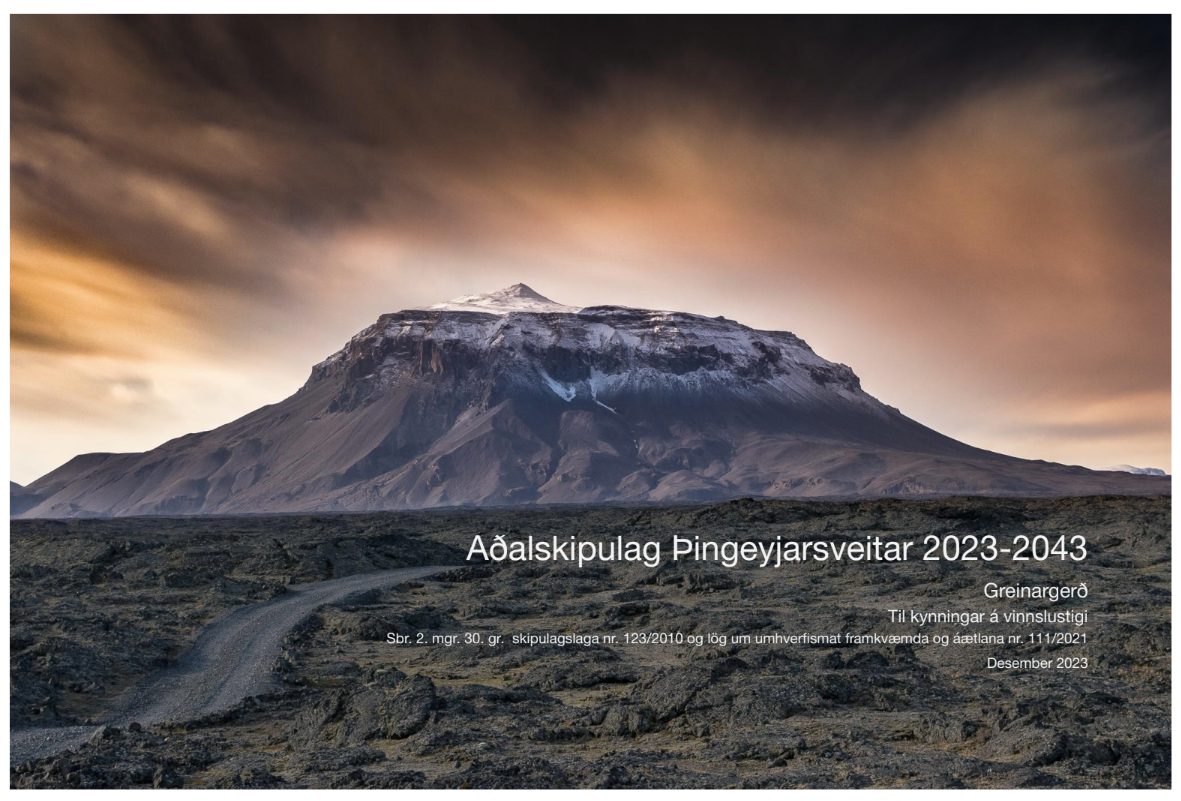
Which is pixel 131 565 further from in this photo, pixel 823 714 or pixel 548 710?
pixel 823 714

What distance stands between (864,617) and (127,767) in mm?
27064

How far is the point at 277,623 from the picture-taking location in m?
42.1

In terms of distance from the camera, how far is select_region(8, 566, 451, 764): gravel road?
22.8m

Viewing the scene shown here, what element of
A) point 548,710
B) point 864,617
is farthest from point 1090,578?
point 548,710

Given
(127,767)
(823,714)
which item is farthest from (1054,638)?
(127,767)

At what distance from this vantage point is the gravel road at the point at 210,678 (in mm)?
22750

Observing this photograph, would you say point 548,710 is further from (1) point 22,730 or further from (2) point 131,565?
(2) point 131,565

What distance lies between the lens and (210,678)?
30.9m

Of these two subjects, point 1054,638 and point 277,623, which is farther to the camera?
point 277,623

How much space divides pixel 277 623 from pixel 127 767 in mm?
26463

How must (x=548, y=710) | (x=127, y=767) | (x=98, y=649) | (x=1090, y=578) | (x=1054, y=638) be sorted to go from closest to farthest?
(x=127, y=767), (x=548, y=710), (x=1054, y=638), (x=98, y=649), (x=1090, y=578)

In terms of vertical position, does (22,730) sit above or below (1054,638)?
below

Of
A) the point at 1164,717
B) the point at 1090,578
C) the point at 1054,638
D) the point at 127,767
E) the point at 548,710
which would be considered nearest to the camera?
the point at 127,767
